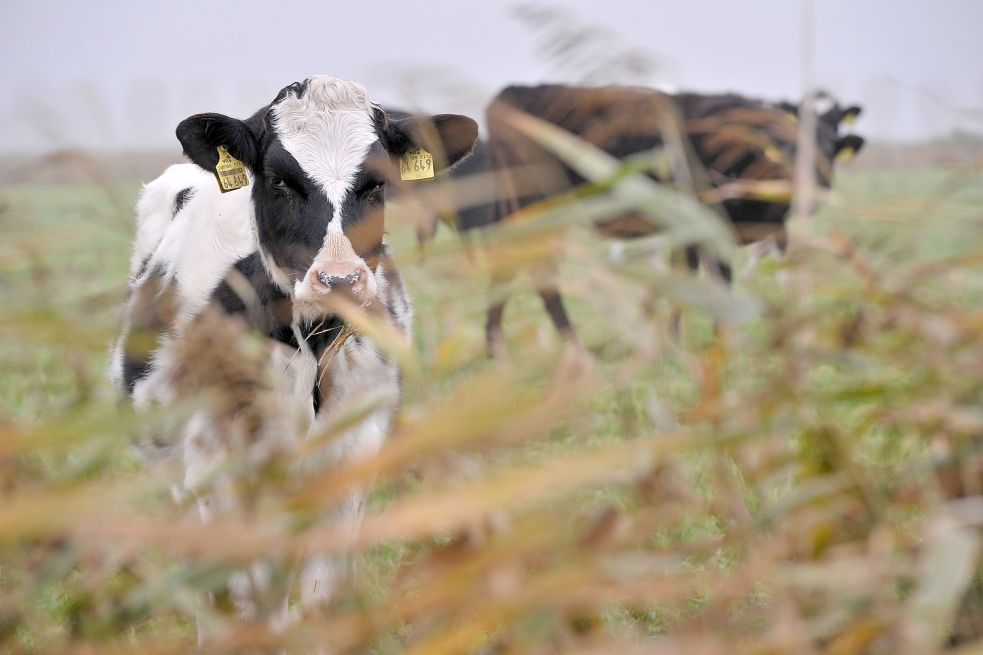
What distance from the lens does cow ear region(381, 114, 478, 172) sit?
3.94 metres

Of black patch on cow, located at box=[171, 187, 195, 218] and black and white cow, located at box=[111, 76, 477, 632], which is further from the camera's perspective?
black patch on cow, located at box=[171, 187, 195, 218]

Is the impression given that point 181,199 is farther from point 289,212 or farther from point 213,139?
point 289,212

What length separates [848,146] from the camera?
11.4 m

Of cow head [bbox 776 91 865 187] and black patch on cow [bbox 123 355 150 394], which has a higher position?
black patch on cow [bbox 123 355 150 394]

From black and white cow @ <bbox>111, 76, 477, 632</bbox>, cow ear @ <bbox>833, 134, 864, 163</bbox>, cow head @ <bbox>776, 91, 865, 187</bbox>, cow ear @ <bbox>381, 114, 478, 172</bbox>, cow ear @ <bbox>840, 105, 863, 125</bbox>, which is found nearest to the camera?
black and white cow @ <bbox>111, 76, 477, 632</bbox>

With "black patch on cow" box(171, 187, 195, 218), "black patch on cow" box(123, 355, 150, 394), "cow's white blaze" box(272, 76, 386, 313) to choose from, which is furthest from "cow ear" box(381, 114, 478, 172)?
"black patch on cow" box(123, 355, 150, 394)

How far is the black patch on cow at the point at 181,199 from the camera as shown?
14.5 feet

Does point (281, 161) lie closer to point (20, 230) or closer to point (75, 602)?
point (20, 230)

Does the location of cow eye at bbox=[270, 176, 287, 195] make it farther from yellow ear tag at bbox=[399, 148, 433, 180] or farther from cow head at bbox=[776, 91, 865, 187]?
cow head at bbox=[776, 91, 865, 187]

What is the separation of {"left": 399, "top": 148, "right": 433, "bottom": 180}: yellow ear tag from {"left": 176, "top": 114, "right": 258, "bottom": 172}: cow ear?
0.58 meters

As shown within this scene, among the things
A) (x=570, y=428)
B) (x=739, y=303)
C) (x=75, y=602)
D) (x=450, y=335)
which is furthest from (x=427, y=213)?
(x=75, y=602)

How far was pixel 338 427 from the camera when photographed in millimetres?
1113

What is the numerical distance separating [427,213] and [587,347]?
0.33 m

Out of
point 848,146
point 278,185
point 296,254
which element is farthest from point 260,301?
point 848,146
